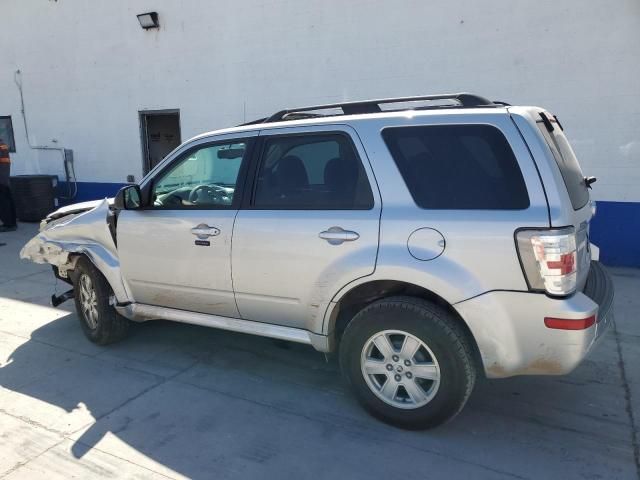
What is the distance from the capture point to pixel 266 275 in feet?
10.9

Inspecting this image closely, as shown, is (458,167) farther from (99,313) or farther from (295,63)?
(295,63)

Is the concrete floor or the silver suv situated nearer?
the silver suv

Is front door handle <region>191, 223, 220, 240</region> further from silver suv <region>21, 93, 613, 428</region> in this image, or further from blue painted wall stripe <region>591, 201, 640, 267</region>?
blue painted wall stripe <region>591, 201, 640, 267</region>

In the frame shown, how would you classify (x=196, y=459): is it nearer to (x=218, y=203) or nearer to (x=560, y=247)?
(x=218, y=203)

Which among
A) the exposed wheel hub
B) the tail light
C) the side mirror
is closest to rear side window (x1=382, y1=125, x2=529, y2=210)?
the tail light

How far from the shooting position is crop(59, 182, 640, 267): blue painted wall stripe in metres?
6.35

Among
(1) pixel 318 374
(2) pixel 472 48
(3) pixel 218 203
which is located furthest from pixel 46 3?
(1) pixel 318 374

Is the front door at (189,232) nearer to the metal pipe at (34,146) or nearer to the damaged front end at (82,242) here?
the damaged front end at (82,242)

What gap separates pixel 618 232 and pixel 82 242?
6.18 m

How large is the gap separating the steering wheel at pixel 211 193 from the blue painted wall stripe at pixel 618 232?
5047 mm

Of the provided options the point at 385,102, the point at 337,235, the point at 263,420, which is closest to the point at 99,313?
the point at 263,420

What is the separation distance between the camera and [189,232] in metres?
3.62

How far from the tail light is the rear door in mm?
813

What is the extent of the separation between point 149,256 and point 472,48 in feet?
16.8
